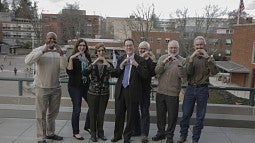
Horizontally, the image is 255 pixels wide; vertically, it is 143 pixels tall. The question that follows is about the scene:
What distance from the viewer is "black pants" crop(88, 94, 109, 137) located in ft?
18.4

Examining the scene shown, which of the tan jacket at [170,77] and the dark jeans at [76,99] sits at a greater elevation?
the tan jacket at [170,77]

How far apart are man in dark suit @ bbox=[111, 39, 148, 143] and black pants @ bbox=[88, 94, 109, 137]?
264 millimetres

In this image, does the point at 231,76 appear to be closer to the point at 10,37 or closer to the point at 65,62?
the point at 65,62

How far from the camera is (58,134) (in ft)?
19.9

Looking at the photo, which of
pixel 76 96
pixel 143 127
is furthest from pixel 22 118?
pixel 143 127

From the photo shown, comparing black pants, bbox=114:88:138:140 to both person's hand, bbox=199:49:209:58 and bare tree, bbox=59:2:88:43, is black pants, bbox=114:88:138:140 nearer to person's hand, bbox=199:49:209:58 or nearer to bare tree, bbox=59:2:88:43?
person's hand, bbox=199:49:209:58

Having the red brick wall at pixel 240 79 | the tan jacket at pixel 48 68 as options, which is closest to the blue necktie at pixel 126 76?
the tan jacket at pixel 48 68

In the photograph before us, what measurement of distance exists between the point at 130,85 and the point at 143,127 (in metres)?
0.91

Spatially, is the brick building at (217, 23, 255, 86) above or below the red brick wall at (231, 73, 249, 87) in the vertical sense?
above

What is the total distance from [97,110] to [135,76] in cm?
95

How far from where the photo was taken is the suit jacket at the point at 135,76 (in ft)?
17.8

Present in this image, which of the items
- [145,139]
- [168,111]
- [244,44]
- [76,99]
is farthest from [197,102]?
[244,44]

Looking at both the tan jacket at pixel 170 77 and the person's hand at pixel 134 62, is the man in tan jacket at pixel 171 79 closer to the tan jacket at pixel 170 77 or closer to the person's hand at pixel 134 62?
the tan jacket at pixel 170 77

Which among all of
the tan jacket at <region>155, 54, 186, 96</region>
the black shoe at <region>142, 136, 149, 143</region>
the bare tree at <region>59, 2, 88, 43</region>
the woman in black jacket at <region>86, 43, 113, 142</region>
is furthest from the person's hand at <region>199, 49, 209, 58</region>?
the bare tree at <region>59, 2, 88, 43</region>
